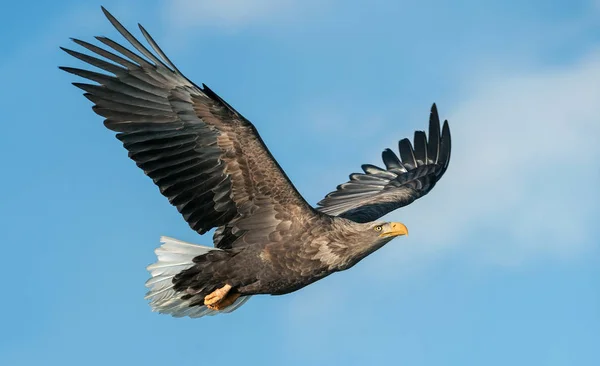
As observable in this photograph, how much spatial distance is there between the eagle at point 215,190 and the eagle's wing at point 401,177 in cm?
285

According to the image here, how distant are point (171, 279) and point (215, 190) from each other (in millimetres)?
1068

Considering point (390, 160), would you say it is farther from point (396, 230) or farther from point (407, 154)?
point (396, 230)

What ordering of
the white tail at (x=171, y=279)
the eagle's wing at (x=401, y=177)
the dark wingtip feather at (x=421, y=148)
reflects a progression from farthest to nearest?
the dark wingtip feather at (x=421, y=148) → the eagle's wing at (x=401, y=177) → the white tail at (x=171, y=279)

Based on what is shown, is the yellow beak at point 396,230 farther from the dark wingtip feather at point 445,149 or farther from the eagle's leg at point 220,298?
the dark wingtip feather at point 445,149

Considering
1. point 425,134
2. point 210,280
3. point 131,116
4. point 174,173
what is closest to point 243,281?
point 210,280

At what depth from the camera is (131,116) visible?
33.0 ft

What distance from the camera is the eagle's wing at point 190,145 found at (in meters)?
9.74

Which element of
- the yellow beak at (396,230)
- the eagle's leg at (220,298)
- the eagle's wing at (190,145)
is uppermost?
the eagle's wing at (190,145)

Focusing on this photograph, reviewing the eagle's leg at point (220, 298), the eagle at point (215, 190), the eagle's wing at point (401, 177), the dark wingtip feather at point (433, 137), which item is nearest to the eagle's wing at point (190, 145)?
the eagle at point (215, 190)

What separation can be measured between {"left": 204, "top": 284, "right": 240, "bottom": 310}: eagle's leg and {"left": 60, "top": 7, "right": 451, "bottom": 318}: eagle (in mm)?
12

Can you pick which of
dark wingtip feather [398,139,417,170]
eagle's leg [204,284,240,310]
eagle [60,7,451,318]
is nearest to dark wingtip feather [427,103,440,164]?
dark wingtip feather [398,139,417,170]

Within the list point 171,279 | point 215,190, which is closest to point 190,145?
point 215,190

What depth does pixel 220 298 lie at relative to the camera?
1009cm

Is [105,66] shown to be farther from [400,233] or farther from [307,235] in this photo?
[400,233]
